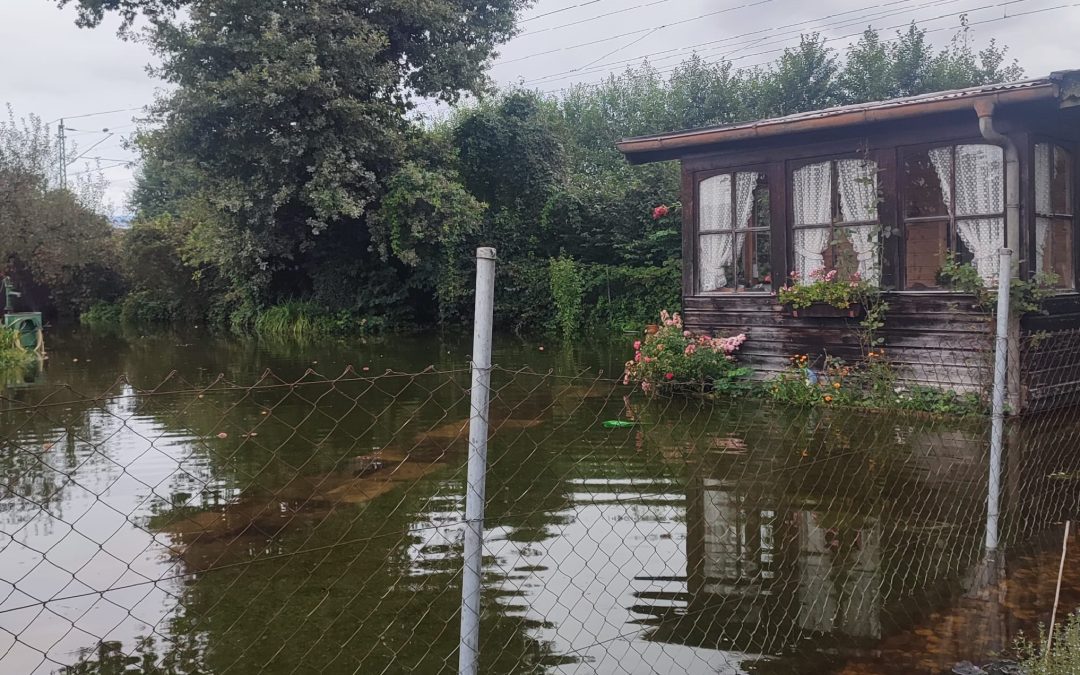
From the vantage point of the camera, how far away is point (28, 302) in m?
32.5

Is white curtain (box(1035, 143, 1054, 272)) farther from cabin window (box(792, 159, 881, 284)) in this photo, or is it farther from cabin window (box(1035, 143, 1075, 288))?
cabin window (box(792, 159, 881, 284))

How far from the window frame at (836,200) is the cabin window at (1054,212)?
147cm

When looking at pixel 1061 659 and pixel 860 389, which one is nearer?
pixel 1061 659

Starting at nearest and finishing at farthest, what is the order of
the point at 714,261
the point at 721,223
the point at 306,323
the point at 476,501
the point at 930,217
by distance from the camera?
the point at 476,501 → the point at 930,217 → the point at 721,223 → the point at 714,261 → the point at 306,323

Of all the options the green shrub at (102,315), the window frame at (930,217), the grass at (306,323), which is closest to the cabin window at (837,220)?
the window frame at (930,217)

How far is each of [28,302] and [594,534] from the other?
Answer: 1300 inches

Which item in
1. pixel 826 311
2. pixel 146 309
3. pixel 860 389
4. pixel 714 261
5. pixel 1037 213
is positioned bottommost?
pixel 860 389

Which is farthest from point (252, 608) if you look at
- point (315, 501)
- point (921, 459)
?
point (921, 459)

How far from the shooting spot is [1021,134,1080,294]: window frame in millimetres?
8922

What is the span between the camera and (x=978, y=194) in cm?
924

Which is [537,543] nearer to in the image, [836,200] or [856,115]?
[856,115]

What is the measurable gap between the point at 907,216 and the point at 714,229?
2315 mm

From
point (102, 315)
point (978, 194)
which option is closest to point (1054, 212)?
point (978, 194)

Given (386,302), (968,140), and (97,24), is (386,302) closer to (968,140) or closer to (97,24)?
(97,24)
